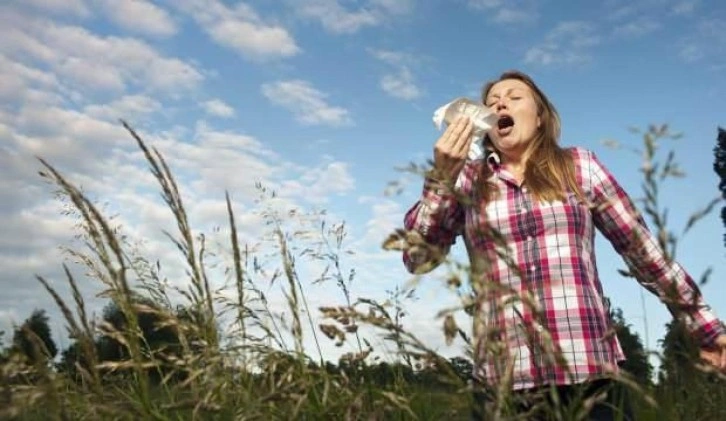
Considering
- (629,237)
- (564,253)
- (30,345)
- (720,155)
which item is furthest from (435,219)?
(720,155)

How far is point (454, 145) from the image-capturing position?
3584 millimetres

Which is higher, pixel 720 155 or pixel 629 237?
pixel 720 155

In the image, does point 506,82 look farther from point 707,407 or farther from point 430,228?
point 707,407

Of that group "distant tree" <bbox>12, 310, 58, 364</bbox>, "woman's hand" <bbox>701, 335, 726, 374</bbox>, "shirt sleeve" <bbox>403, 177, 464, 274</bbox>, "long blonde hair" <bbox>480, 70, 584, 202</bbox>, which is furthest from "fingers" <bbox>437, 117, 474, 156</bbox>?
"distant tree" <bbox>12, 310, 58, 364</bbox>

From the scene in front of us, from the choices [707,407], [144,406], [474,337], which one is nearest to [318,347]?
[144,406]

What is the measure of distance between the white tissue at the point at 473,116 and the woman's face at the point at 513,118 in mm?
102

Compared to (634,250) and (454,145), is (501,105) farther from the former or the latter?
(634,250)

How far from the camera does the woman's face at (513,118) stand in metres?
3.98

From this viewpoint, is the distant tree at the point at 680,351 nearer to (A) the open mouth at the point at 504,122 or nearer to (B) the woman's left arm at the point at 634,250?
(B) the woman's left arm at the point at 634,250

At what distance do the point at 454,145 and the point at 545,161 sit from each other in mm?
584

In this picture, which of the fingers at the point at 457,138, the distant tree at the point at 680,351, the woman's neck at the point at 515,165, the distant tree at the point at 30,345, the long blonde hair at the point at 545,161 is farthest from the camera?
the woman's neck at the point at 515,165

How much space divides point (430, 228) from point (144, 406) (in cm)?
213

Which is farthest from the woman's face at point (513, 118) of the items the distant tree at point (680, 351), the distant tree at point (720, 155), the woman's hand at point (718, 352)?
the distant tree at point (720, 155)

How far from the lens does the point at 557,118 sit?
439 cm
